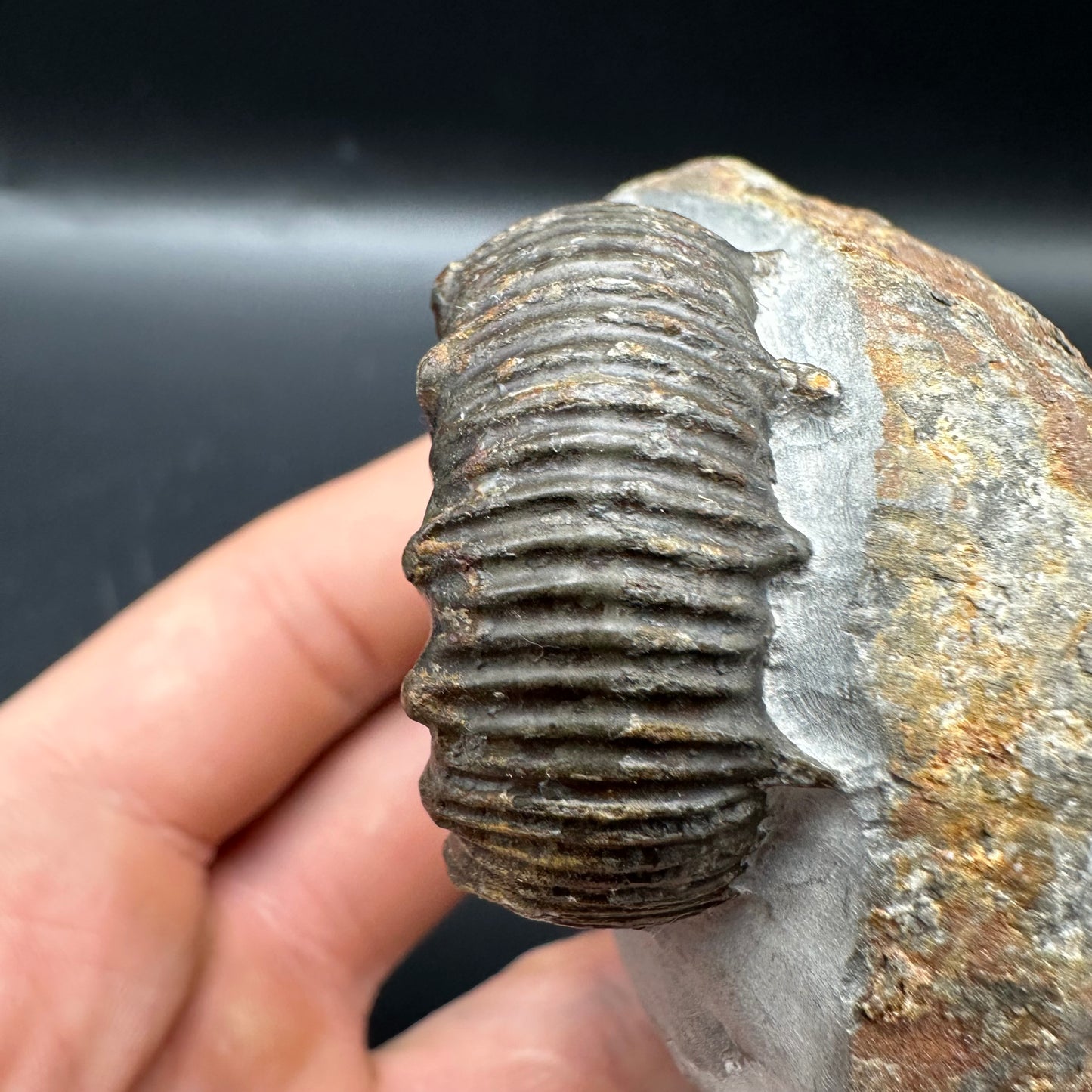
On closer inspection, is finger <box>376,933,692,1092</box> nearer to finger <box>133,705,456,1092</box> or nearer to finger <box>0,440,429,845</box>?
finger <box>133,705,456,1092</box>

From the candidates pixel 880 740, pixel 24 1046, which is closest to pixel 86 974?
pixel 24 1046

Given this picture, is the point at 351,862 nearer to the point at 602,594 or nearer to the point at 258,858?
the point at 258,858

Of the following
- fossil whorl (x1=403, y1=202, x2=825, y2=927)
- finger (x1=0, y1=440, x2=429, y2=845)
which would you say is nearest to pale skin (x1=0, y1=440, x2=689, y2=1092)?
finger (x1=0, y1=440, x2=429, y2=845)

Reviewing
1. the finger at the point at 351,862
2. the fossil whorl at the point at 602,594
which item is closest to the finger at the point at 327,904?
the finger at the point at 351,862

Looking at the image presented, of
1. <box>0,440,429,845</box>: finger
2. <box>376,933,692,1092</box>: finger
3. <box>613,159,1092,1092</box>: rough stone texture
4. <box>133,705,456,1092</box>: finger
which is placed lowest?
<box>376,933,692,1092</box>: finger

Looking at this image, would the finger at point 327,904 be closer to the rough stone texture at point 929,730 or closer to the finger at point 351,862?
the finger at point 351,862

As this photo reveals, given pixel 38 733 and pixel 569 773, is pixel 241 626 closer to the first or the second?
pixel 38 733

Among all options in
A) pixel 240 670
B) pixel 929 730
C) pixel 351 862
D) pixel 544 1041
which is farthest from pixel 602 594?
pixel 544 1041
